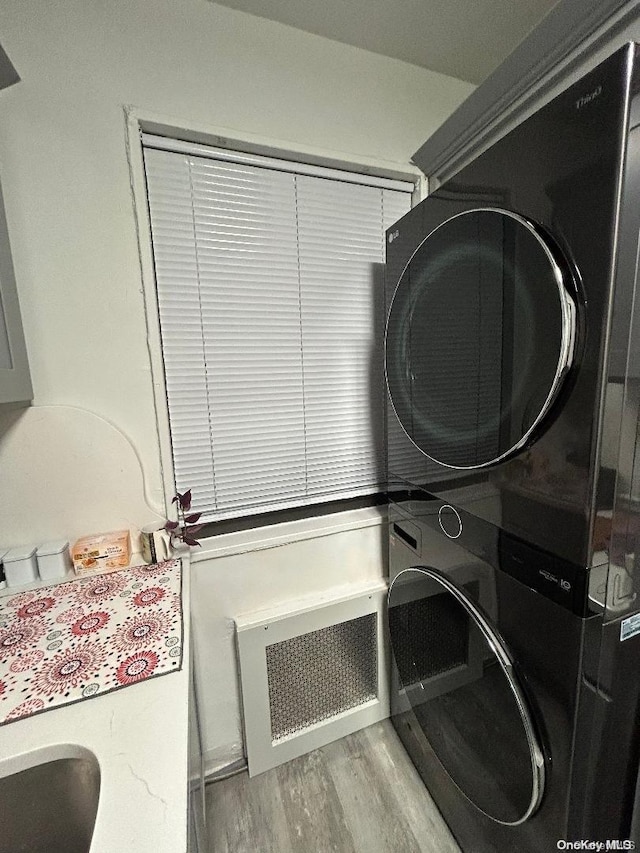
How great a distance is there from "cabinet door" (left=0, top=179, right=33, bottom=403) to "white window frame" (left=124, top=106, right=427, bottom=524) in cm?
31

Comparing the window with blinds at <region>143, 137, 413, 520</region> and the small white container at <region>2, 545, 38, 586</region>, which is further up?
the window with blinds at <region>143, 137, 413, 520</region>

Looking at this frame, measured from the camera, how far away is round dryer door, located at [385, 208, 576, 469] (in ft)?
2.02

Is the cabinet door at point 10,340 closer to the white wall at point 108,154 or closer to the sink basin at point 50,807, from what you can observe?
the white wall at point 108,154

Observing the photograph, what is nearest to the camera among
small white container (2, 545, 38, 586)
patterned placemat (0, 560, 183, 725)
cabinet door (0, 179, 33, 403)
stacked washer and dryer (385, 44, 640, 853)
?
stacked washer and dryer (385, 44, 640, 853)

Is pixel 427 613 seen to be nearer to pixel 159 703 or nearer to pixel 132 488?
pixel 159 703

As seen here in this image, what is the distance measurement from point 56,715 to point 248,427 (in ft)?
2.84

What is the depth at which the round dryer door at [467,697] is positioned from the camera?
0.76 meters

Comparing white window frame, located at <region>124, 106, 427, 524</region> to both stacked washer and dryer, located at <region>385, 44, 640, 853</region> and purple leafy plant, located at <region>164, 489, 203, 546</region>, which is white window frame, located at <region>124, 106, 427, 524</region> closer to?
purple leafy plant, located at <region>164, 489, 203, 546</region>

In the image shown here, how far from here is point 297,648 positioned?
1299mm

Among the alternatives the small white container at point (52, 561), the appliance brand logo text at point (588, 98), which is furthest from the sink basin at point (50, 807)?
the appliance brand logo text at point (588, 98)

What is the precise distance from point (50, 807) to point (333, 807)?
935 mm

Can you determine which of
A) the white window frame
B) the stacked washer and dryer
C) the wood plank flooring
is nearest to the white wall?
the white window frame

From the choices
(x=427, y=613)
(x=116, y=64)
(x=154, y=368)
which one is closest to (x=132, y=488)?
(x=154, y=368)

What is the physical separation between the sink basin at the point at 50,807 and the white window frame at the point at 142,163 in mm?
651
